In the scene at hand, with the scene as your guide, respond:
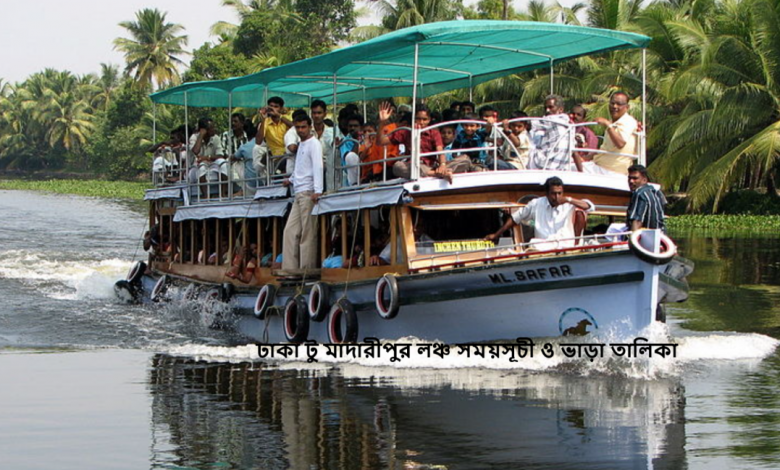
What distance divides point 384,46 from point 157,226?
9005 mm

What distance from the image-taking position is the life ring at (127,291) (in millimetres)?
19125

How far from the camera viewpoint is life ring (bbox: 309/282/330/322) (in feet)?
39.9

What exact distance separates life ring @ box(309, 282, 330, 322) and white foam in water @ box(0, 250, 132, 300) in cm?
894

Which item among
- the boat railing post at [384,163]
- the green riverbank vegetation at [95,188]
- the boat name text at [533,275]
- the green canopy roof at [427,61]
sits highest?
the green riverbank vegetation at [95,188]

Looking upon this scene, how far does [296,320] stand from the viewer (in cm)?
1258

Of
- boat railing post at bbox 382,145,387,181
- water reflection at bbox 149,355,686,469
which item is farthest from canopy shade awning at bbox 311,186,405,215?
water reflection at bbox 149,355,686,469

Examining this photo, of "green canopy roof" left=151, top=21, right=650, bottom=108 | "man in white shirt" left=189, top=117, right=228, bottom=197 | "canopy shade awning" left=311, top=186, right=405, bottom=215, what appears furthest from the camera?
"man in white shirt" left=189, top=117, right=228, bottom=197

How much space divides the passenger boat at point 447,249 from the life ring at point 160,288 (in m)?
2.57

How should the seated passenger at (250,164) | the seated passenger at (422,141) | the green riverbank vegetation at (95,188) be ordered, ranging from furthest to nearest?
1. the green riverbank vegetation at (95,188)
2. the seated passenger at (250,164)
3. the seated passenger at (422,141)

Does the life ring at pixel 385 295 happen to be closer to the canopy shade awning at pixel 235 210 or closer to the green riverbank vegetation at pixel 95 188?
the canopy shade awning at pixel 235 210

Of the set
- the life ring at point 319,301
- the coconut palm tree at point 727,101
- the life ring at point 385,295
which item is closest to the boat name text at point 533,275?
the life ring at point 385,295

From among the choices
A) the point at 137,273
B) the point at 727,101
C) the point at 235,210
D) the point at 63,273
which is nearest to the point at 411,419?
the point at 235,210

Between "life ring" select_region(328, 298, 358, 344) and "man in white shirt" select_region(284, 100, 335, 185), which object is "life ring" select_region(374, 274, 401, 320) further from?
"man in white shirt" select_region(284, 100, 335, 185)

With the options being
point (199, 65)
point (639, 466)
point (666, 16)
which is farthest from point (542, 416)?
point (199, 65)
